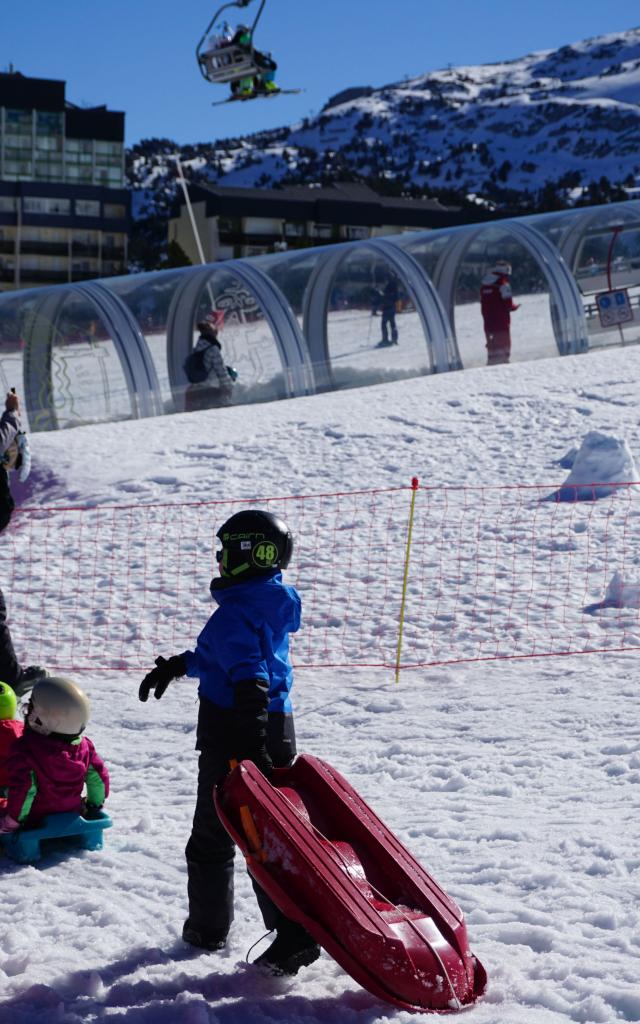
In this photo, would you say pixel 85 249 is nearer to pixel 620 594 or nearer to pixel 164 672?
pixel 620 594

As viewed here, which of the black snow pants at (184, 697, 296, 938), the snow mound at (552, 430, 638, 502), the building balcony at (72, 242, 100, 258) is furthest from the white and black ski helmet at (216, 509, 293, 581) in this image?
the building balcony at (72, 242, 100, 258)

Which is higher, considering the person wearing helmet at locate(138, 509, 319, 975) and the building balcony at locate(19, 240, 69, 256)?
the building balcony at locate(19, 240, 69, 256)

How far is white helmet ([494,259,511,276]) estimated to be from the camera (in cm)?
1702

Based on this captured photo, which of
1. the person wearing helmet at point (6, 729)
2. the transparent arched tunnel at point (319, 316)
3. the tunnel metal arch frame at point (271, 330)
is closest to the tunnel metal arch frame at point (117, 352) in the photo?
the transparent arched tunnel at point (319, 316)

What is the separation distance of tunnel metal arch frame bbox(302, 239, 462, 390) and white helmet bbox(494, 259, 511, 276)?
94 cm

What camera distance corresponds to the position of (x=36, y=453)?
13914 mm

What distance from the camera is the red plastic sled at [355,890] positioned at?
11.4ft

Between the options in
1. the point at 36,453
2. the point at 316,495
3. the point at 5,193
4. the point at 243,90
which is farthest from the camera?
the point at 5,193

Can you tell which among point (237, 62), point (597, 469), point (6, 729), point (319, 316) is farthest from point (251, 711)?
point (237, 62)

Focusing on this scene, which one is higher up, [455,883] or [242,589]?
[242,589]

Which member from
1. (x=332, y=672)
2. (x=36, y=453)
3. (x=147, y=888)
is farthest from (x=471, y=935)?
(x=36, y=453)

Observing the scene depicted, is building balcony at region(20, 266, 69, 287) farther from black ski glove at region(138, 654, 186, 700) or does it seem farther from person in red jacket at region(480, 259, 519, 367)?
black ski glove at region(138, 654, 186, 700)

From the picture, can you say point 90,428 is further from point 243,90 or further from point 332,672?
point 243,90

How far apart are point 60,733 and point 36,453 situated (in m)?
9.46
